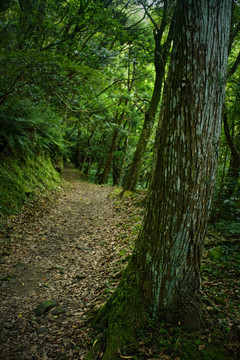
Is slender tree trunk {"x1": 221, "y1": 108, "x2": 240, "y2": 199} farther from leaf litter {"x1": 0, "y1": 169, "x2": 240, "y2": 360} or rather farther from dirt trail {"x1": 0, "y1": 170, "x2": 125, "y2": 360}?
dirt trail {"x1": 0, "y1": 170, "x2": 125, "y2": 360}

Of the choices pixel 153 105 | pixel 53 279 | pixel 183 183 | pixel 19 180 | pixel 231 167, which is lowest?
pixel 53 279

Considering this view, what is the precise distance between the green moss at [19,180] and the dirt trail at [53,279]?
0.54 m

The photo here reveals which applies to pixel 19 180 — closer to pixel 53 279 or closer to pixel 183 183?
pixel 53 279

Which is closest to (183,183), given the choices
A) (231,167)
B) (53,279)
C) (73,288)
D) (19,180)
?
(73,288)

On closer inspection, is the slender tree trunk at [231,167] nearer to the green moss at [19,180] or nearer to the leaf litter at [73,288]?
the leaf litter at [73,288]

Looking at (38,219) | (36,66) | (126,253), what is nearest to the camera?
(126,253)

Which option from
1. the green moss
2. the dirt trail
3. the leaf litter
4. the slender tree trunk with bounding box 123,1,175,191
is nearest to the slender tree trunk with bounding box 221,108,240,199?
the leaf litter

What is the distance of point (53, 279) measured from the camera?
15.0 ft

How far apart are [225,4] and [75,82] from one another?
6224mm

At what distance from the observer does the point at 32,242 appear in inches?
233

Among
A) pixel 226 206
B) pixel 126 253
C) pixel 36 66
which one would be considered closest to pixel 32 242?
pixel 126 253

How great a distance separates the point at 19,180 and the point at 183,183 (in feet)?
22.5

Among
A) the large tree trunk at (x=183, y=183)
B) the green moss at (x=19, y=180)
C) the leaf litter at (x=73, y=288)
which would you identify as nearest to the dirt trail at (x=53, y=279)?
the leaf litter at (x=73, y=288)

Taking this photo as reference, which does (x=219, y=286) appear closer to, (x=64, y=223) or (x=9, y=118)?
(x=64, y=223)
